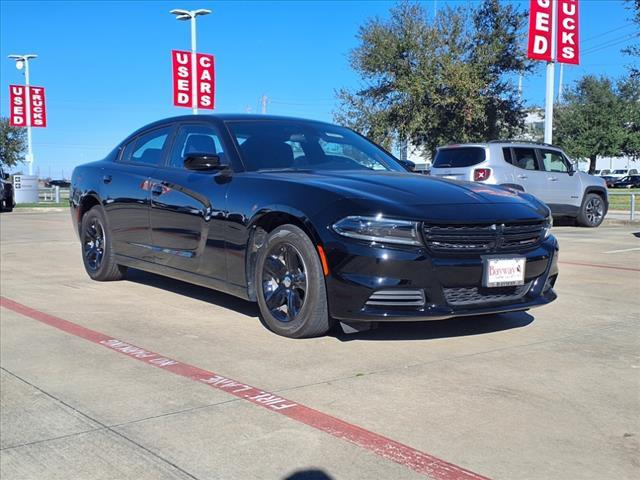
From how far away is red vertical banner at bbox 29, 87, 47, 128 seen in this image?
3212cm

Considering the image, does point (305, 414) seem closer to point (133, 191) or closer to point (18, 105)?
point (133, 191)

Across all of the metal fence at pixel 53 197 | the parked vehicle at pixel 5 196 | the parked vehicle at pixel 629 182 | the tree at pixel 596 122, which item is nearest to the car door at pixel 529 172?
the parked vehicle at pixel 5 196

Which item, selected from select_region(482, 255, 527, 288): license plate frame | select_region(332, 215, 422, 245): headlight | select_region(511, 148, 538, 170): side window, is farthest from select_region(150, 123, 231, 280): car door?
select_region(511, 148, 538, 170): side window

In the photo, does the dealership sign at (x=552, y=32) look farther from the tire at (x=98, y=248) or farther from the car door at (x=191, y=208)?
the car door at (x=191, y=208)

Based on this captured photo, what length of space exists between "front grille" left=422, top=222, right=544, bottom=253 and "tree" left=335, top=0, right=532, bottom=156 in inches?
873

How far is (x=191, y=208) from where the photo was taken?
17.8 ft

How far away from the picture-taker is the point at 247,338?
186 inches

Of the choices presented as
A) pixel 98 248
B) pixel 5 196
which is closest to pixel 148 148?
pixel 98 248

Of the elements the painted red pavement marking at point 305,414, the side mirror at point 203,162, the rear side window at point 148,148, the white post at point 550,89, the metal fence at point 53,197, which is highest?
the white post at point 550,89

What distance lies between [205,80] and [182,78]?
0.84 metres

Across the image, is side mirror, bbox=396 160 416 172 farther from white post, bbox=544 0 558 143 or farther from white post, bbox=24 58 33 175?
white post, bbox=24 58 33 175

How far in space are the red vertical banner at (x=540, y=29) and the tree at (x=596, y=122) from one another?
36.3 m

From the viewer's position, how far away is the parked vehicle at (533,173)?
43.9 feet

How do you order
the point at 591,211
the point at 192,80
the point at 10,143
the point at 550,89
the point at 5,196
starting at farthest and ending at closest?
1. the point at 10,143
2. the point at 192,80
3. the point at 5,196
4. the point at 550,89
5. the point at 591,211
